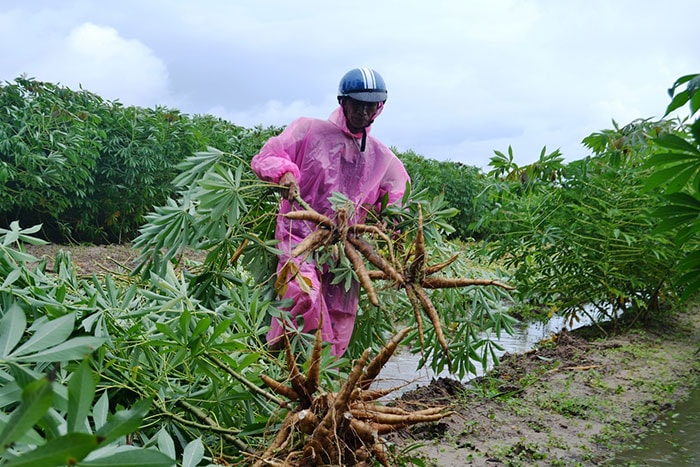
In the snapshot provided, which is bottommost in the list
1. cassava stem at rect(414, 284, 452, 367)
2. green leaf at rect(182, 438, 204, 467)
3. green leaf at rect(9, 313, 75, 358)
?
green leaf at rect(182, 438, 204, 467)

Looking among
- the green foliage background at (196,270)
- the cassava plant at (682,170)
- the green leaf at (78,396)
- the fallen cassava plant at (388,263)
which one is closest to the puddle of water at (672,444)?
the green foliage background at (196,270)

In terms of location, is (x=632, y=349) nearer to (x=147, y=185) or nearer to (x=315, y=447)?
(x=315, y=447)

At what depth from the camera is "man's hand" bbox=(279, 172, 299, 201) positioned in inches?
123

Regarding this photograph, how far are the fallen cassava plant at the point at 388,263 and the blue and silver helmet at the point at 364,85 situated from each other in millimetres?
964

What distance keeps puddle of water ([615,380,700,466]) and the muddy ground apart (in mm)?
71

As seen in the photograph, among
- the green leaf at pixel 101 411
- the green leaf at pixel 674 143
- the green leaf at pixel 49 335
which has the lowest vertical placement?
the green leaf at pixel 101 411

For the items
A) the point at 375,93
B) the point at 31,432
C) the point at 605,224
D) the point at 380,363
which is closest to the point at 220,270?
the point at 375,93

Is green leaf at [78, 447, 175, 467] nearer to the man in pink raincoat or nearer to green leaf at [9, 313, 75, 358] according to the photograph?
green leaf at [9, 313, 75, 358]

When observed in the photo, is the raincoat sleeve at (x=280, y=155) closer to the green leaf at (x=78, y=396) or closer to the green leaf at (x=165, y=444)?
the green leaf at (x=165, y=444)

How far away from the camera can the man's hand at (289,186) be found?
10.3 ft

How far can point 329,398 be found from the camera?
6.50 ft

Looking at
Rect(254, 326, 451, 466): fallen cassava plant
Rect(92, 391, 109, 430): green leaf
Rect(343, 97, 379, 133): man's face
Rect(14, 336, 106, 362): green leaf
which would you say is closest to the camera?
Rect(14, 336, 106, 362): green leaf

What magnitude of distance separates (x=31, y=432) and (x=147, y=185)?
8941 millimetres

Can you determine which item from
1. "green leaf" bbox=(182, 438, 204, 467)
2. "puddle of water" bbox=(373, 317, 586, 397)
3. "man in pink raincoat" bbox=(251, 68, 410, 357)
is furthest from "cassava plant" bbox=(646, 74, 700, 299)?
"puddle of water" bbox=(373, 317, 586, 397)
